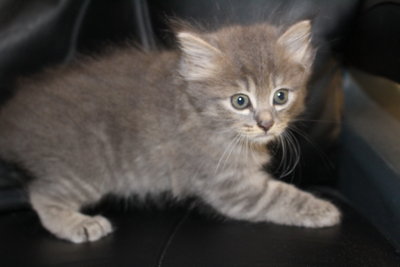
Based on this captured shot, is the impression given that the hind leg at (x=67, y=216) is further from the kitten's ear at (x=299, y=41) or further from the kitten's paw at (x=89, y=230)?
the kitten's ear at (x=299, y=41)

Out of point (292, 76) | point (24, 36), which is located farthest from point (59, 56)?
point (292, 76)

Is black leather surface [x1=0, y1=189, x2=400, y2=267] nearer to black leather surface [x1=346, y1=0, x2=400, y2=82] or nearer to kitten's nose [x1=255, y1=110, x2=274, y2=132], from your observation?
kitten's nose [x1=255, y1=110, x2=274, y2=132]

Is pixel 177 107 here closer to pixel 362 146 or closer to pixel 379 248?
pixel 362 146

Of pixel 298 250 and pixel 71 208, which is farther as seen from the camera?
pixel 71 208

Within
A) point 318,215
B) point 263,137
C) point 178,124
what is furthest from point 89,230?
point 318,215

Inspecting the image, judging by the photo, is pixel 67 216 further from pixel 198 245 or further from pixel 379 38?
pixel 379 38

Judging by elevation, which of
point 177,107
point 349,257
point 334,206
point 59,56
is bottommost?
point 334,206
